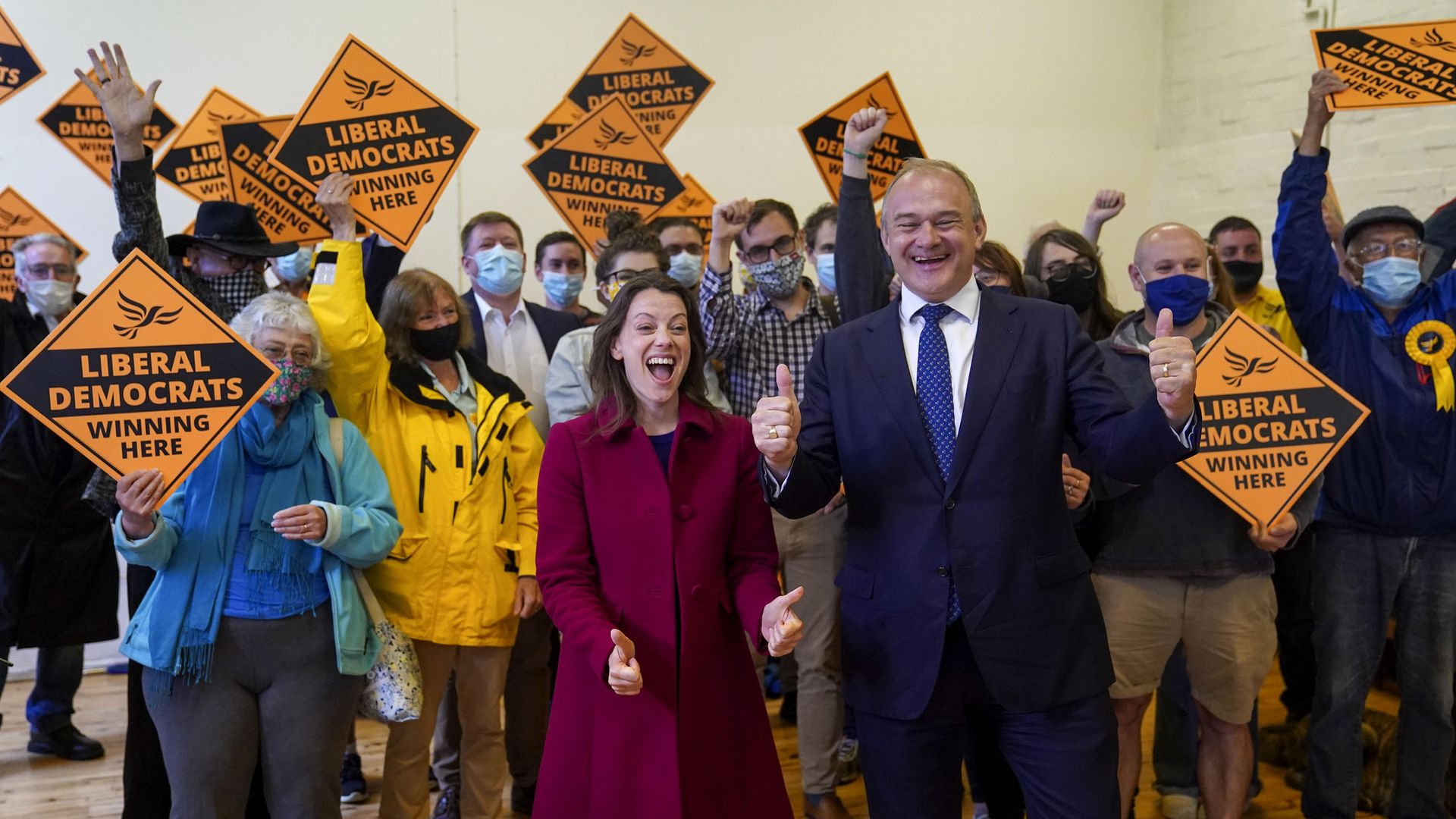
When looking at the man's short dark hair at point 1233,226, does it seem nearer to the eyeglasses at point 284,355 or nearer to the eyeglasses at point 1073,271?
the eyeglasses at point 1073,271

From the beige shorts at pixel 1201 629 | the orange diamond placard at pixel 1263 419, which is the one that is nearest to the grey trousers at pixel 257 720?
the beige shorts at pixel 1201 629

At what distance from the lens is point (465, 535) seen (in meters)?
3.06

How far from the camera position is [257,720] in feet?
8.49

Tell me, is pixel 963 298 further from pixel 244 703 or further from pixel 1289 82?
pixel 1289 82

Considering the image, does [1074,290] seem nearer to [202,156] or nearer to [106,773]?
[202,156]

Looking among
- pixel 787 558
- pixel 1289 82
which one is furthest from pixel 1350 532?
pixel 1289 82

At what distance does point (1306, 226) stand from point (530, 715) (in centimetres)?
275

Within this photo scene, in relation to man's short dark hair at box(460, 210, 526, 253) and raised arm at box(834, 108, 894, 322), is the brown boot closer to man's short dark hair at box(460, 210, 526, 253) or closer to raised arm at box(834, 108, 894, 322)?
raised arm at box(834, 108, 894, 322)

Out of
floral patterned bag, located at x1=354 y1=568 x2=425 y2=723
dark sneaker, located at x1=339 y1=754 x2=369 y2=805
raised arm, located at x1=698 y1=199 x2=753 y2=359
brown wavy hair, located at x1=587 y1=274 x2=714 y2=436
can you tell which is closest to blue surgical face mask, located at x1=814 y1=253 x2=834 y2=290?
raised arm, located at x1=698 y1=199 x2=753 y2=359

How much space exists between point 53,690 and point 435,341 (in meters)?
2.56

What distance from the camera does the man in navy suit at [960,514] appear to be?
2146 millimetres

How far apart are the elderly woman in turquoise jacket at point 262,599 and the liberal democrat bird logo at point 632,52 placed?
8.94ft

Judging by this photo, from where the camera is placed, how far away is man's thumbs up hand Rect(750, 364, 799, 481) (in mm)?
2027

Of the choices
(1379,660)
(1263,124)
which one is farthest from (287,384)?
(1263,124)
